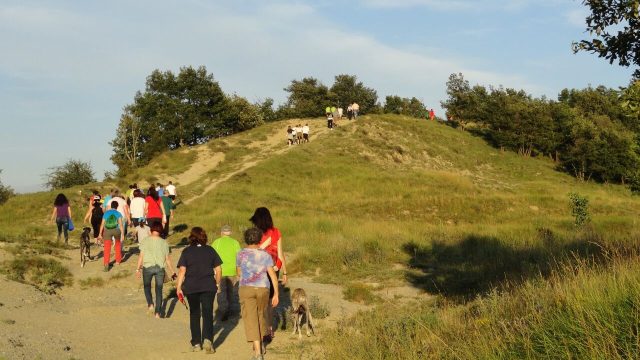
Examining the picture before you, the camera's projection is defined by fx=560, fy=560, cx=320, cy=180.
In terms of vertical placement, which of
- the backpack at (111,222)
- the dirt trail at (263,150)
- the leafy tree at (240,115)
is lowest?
the backpack at (111,222)

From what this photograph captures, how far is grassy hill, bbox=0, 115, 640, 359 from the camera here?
595 cm

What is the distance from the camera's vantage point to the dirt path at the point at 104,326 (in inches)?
344

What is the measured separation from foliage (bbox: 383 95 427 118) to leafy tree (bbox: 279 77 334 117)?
9.84 metres

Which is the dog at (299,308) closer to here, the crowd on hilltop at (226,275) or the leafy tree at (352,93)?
the crowd on hilltop at (226,275)

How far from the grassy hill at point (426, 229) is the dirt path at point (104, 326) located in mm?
1805

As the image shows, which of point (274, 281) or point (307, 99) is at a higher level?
point (307, 99)

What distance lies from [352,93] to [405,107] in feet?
36.9

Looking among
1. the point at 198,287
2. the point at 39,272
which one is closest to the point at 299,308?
the point at 198,287

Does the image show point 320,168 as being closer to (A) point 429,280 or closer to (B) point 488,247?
(B) point 488,247

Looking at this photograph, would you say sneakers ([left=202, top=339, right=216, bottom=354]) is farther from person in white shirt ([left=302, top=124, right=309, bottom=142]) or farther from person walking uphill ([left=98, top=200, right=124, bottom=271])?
person in white shirt ([left=302, top=124, right=309, bottom=142])

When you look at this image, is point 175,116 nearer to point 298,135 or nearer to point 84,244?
point 298,135

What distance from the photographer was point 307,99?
267 ft

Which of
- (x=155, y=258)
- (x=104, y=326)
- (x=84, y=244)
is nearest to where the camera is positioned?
(x=104, y=326)

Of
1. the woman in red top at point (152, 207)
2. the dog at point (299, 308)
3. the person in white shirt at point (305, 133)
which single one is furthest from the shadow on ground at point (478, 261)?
the person in white shirt at point (305, 133)
